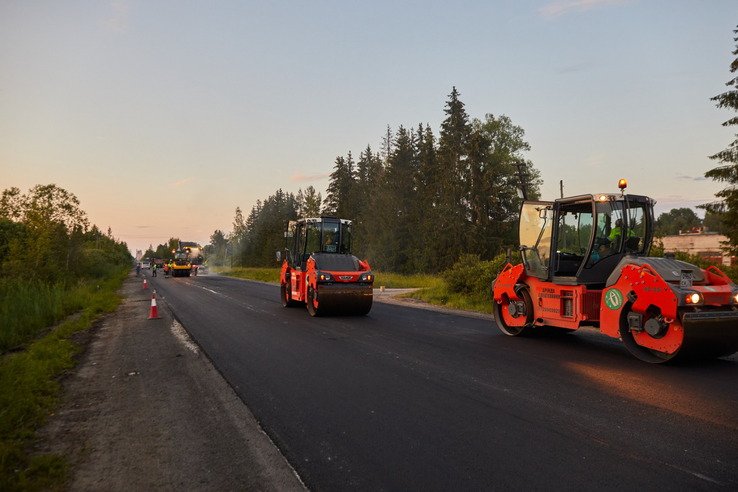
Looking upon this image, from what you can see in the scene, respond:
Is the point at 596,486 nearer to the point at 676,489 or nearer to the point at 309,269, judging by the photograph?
the point at 676,489

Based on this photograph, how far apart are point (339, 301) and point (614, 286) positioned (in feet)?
25.7

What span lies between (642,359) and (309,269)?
937 centimetres

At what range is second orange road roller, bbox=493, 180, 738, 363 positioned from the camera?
21.5 feet

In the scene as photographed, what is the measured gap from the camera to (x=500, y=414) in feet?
15.9

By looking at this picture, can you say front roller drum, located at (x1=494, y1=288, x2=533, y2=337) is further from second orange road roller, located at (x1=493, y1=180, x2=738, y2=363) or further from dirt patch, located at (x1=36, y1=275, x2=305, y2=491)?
dirt patch, located at (x1=36, y1=275, x2=305, y2=491)

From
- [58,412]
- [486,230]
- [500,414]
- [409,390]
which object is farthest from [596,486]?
[486,230]

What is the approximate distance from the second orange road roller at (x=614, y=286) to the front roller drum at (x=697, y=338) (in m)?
0.01

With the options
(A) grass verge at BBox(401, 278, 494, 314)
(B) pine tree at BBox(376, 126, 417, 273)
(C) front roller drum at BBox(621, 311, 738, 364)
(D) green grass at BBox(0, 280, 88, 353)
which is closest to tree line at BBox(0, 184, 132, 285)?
(D) green grass at BBox(0, 280, 88, 353)

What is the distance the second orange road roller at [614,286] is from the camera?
6.55m

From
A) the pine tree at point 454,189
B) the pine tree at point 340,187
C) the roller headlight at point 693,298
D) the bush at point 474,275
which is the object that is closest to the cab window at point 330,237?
the bush at point 474,275

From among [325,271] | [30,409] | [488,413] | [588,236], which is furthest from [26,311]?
[588,236]

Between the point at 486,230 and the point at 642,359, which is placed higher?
the point at 486,230

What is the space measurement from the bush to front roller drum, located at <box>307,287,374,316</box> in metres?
5.41

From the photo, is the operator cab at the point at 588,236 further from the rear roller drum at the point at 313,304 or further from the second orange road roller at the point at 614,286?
the rear roller drum at the point at 313,304
